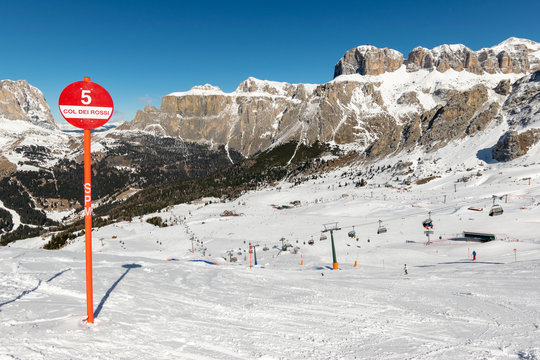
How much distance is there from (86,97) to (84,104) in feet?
0.50

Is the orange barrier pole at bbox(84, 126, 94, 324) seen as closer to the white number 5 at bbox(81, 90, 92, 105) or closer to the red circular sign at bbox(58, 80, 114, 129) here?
the red circular sign at bbox(58, 80, 114, 129)

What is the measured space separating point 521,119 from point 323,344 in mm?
146856

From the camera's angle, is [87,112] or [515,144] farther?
[515,144]

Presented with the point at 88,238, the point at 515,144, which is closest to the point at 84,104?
the point at 88,238

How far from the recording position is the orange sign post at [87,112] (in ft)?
22.3

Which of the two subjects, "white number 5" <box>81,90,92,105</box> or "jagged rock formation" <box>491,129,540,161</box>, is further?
"jagged rock formation" <box>491,129,540,161</box>

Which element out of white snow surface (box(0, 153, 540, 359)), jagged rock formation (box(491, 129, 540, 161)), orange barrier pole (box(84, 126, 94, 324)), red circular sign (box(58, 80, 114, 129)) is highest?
jagged rock formation (box(491, 129, 540, 161))

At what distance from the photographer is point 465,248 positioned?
1334 inches

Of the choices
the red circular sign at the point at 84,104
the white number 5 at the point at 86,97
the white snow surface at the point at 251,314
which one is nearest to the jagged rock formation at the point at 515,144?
the white snow surface at the point at 251,314

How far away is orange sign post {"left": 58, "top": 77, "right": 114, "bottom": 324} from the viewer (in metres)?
6.79

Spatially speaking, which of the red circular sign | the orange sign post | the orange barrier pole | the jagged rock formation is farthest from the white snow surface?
the jagged rock formation

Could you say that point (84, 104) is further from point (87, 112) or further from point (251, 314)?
point (251, 314)

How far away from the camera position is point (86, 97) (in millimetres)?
6922

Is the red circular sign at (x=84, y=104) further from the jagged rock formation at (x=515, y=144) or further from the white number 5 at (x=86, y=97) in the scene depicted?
the jagged rock formation at (x=515, y=144)
